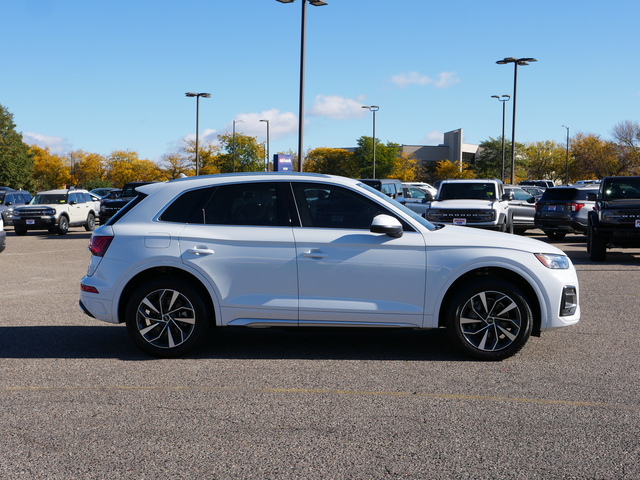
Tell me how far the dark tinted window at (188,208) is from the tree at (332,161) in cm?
9653

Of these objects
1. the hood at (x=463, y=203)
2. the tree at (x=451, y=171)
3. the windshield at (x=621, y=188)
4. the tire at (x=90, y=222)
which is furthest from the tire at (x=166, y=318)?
the tree at (x=451, y=171)

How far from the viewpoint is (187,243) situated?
6.80 m

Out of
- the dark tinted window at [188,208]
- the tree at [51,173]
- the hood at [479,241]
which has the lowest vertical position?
the hood at [479,241]

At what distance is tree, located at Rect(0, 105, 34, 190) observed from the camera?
86.9 metres

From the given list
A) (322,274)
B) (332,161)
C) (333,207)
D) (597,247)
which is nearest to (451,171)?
(332,161)

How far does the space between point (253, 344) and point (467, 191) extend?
14283 mm

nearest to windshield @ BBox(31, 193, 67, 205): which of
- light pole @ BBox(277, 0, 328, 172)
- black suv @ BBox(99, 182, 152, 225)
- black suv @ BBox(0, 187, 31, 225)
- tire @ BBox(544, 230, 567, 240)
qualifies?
black suv @ BBox(99, 182, 152, 225)

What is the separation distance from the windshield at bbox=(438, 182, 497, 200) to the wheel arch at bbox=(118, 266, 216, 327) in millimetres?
14784

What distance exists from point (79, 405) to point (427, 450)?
253 cm

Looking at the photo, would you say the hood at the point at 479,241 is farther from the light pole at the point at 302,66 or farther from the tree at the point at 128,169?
the tree at the point at 128,169

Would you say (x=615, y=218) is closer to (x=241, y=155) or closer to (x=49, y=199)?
(x=49, y=199)

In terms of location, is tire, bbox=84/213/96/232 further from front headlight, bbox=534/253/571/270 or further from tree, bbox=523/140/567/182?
tree, bbox=523/140/567/182

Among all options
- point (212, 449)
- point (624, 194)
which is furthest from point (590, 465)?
point (624, 194)

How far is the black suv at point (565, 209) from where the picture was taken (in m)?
22.0
